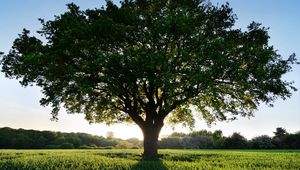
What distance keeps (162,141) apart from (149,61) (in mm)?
72403

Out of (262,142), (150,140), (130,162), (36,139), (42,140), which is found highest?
(36,139)

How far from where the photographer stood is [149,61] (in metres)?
30.4

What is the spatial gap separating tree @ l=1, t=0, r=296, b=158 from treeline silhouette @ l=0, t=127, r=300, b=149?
142ft

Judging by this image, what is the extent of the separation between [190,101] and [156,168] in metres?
18.1

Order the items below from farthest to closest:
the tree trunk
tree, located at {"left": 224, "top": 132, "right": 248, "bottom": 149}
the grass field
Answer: tree, located at {"left": 224, "top": 132, "right": 248, "bottom": 149} < the tree trunk < the grass field

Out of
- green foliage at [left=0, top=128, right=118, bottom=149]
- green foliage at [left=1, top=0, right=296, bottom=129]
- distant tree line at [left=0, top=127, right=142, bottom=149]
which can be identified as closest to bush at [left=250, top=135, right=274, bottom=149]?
distant tree line at [left=0, top=127, right=142, bottom=149]

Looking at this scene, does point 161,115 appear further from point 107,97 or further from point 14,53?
point 14,53

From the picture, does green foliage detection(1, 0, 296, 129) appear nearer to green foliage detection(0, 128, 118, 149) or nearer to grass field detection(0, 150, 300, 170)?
grass field detection(0, 150, 300, 170)


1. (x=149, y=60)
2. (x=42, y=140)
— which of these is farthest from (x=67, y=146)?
A: (x=149, y=60)

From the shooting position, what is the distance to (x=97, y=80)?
1387 inches

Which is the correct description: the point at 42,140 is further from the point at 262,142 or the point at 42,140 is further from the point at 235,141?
the point at 262,142

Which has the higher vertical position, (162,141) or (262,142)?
(162,141)

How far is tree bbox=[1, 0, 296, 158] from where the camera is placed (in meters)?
31.9

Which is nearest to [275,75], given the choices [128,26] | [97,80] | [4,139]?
[128,26]
